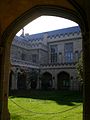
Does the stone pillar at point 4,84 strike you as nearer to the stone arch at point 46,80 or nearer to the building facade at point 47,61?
the building facade at point 47,61

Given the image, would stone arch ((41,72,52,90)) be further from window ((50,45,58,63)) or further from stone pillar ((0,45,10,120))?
stone pillar ((0,45,10,120))

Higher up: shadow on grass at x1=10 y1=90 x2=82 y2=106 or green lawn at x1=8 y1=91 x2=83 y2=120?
green lawn at x1=8 y1=91 x2=83 y2=120

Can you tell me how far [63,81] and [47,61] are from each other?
217 inches

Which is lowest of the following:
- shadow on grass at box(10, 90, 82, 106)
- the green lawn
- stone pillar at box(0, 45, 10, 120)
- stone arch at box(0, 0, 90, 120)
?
shadow on grass at box(10, 90, 82, 106)

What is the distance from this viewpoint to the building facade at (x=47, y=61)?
26594 mm

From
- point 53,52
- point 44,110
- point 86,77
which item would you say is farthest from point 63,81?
point 86,77

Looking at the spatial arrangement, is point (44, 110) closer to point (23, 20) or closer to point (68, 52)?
point (23, 20)

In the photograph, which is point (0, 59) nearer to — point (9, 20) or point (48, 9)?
point (9, 20)

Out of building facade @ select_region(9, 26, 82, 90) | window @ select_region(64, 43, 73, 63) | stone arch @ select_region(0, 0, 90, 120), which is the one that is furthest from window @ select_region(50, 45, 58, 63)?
stone arch @ select_region(0, 0, 90, 120)

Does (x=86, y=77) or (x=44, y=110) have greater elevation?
(x=86, y=77)

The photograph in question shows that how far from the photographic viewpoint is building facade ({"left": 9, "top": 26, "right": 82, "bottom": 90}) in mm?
26594

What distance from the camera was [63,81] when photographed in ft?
94.6

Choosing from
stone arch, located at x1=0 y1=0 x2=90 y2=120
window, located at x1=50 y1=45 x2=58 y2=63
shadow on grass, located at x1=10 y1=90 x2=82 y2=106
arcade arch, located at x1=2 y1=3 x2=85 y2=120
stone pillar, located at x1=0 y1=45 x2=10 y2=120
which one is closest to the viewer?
stone arch, located at x1=0 y1=0 x2=90 y2=120

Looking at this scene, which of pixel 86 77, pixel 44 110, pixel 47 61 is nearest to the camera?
pixel 86 77
